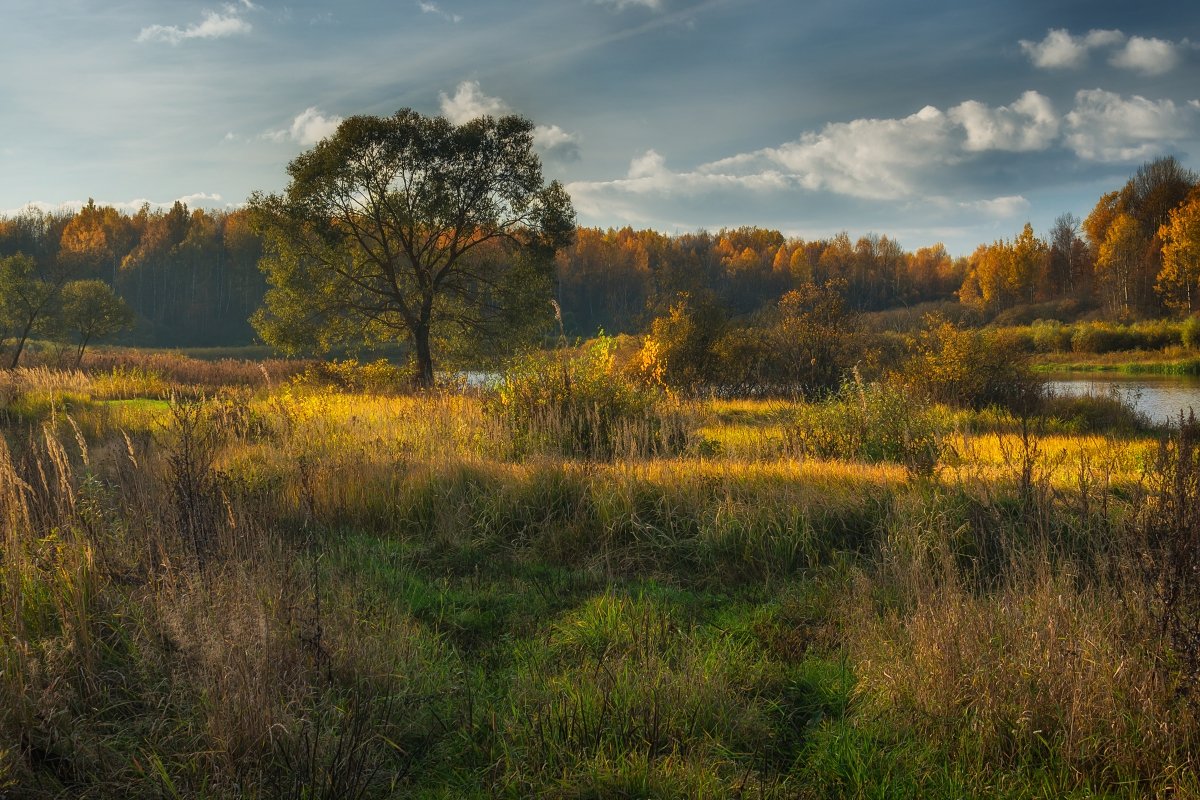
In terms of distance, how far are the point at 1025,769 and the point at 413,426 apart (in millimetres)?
8627

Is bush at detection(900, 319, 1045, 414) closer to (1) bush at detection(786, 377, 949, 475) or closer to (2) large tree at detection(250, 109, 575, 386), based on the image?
(1) bush at detection(786, 377, 949, 475)

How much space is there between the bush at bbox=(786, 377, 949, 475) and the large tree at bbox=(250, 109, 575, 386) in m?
14.1

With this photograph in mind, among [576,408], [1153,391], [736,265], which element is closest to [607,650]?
[576,408]

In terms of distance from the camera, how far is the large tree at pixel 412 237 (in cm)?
2377

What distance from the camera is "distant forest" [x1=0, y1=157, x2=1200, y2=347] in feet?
184

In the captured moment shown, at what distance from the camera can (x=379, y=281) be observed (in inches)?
1019

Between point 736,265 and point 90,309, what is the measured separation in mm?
66332

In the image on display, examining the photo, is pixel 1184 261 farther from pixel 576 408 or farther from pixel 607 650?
pixel 607 650

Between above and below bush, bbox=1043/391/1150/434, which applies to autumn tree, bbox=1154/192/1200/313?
above

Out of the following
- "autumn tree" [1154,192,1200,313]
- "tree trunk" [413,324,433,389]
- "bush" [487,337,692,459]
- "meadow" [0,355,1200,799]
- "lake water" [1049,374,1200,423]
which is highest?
"autumn tree" [1154,192,1200,313]

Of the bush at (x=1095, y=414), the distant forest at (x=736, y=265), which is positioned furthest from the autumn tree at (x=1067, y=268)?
the bush at (x=1095, y=414)

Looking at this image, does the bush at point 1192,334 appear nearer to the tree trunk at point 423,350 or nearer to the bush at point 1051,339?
the bush at point 1051,339

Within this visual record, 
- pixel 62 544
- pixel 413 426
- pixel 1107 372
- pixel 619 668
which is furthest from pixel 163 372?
pixel 1107 372

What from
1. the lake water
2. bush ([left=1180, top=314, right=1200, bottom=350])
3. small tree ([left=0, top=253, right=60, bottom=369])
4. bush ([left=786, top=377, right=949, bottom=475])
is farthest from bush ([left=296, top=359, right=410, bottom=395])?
bush ([left=1180, top=314, right=1200, bottom=350])
